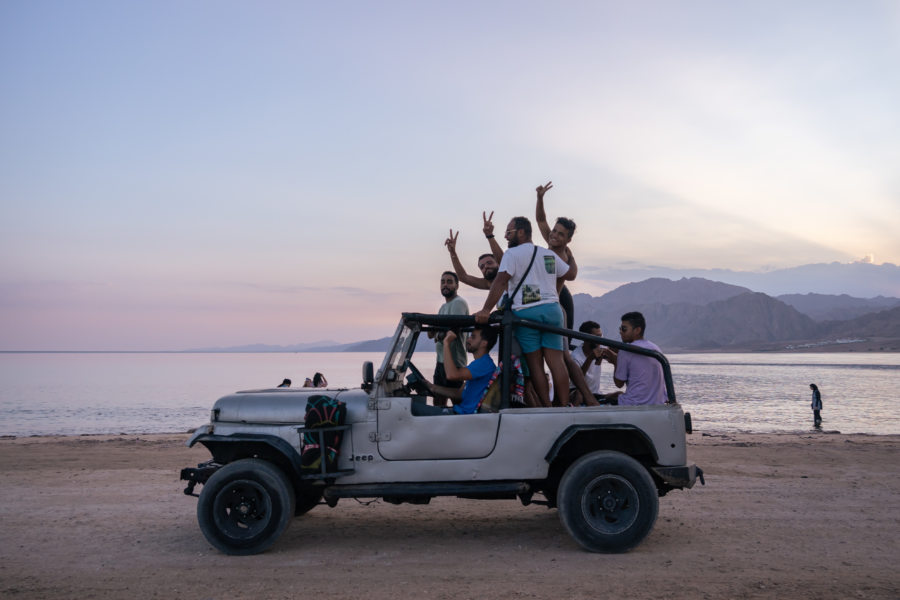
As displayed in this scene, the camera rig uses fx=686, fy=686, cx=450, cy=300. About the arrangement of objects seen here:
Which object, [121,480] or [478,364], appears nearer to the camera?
[478,364]

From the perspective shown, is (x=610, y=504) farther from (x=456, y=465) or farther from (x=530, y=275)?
(x=530, y=275)

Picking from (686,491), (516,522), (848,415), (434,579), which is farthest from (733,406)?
(434,579)

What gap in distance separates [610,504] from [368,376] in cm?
250

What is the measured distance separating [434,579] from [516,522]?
233 centimetres

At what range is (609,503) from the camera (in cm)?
626

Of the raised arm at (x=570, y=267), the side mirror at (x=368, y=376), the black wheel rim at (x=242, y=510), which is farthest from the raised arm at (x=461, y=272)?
the black wheel rim at (x=242, y=510)

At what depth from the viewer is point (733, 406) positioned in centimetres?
3378

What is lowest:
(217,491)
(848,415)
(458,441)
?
(848,415)

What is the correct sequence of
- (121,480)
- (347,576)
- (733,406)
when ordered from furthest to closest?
1. (733,406)
2. (121,480)
3. (347,576)

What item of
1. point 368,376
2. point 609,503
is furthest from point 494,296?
point 609,503

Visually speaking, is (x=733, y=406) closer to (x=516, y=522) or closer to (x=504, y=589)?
(x=516, y=522)

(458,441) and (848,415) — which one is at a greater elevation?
(458,441)

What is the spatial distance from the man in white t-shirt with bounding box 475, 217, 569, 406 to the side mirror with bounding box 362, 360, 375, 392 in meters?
1.09

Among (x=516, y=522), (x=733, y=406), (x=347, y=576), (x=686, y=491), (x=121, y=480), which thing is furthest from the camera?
(x=733, y=406)
